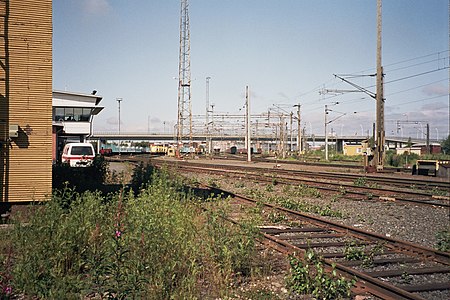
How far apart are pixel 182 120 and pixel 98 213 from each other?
52091mm

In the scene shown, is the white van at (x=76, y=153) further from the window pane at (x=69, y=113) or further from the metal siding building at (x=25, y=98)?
the window pane at (x=69, y=113)

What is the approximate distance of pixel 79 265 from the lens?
6.87m

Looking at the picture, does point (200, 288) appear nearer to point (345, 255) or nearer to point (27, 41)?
point (345, 255)

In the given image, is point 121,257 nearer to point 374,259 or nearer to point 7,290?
point 7,290

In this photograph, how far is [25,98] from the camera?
11.8 metres

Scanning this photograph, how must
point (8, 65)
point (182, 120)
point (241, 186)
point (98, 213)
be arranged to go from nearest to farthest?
point (98, 213) < point (8, 65) < point (241, 186) < point (182, 120)

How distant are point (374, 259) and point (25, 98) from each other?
9.15 m

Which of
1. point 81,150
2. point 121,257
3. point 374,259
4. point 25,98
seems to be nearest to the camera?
point 121,257

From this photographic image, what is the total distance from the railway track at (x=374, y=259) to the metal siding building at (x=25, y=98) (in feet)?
20.0

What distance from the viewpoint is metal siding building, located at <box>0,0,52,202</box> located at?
11680mm

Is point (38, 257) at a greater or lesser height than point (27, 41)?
lesser

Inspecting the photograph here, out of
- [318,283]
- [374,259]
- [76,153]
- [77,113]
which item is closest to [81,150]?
[76,153]

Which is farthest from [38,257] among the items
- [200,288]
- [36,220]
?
[200,288]

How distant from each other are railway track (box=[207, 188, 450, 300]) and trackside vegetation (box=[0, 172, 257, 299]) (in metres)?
1.44
